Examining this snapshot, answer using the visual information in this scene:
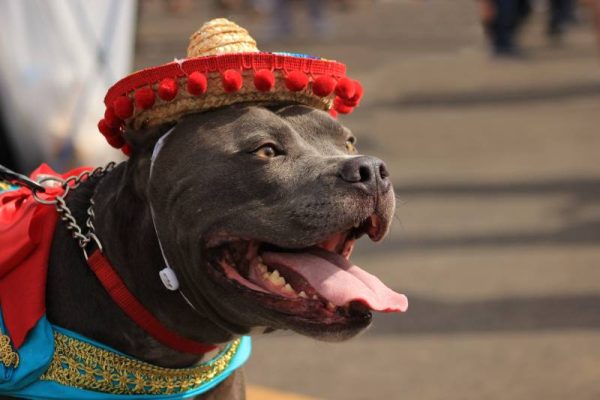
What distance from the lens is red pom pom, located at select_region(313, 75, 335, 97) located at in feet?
8.89

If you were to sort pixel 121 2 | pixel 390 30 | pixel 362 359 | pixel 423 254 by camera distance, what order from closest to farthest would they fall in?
pixel 362 359, pixel 121 2, pixel 423 254, pixel 390 30

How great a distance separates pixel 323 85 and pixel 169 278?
60 cm

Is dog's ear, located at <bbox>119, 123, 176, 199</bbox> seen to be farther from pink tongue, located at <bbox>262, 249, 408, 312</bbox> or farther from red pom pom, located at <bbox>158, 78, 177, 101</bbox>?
pink tongue, located at <bbox>262, 249, 408, 312</bbox>

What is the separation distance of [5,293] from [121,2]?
3.77 m

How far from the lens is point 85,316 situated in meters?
2.80

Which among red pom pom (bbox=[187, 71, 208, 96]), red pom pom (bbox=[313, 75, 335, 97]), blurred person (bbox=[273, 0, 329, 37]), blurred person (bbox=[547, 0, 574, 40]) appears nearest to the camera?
red pom pom (bbox=[187, 71, 208, 96])

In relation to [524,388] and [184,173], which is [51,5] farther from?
[184,173]

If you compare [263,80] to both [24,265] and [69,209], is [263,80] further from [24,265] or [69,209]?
[24,265]

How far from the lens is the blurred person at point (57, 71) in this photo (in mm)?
6379

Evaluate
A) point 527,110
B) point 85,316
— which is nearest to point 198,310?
point 85,316

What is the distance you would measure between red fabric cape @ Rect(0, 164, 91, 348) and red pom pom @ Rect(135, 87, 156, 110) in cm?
46

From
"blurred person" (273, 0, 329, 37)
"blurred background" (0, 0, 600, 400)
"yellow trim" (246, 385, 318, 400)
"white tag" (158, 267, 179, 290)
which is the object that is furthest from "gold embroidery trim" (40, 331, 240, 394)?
"blurred person" (273, 0, 329, 37)

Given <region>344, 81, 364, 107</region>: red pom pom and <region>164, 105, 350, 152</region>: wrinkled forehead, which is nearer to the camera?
<region>164, 105, 350, 152</region>: wrinkled forehead

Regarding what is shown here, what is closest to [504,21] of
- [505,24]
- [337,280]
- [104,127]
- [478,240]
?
[505,24]
